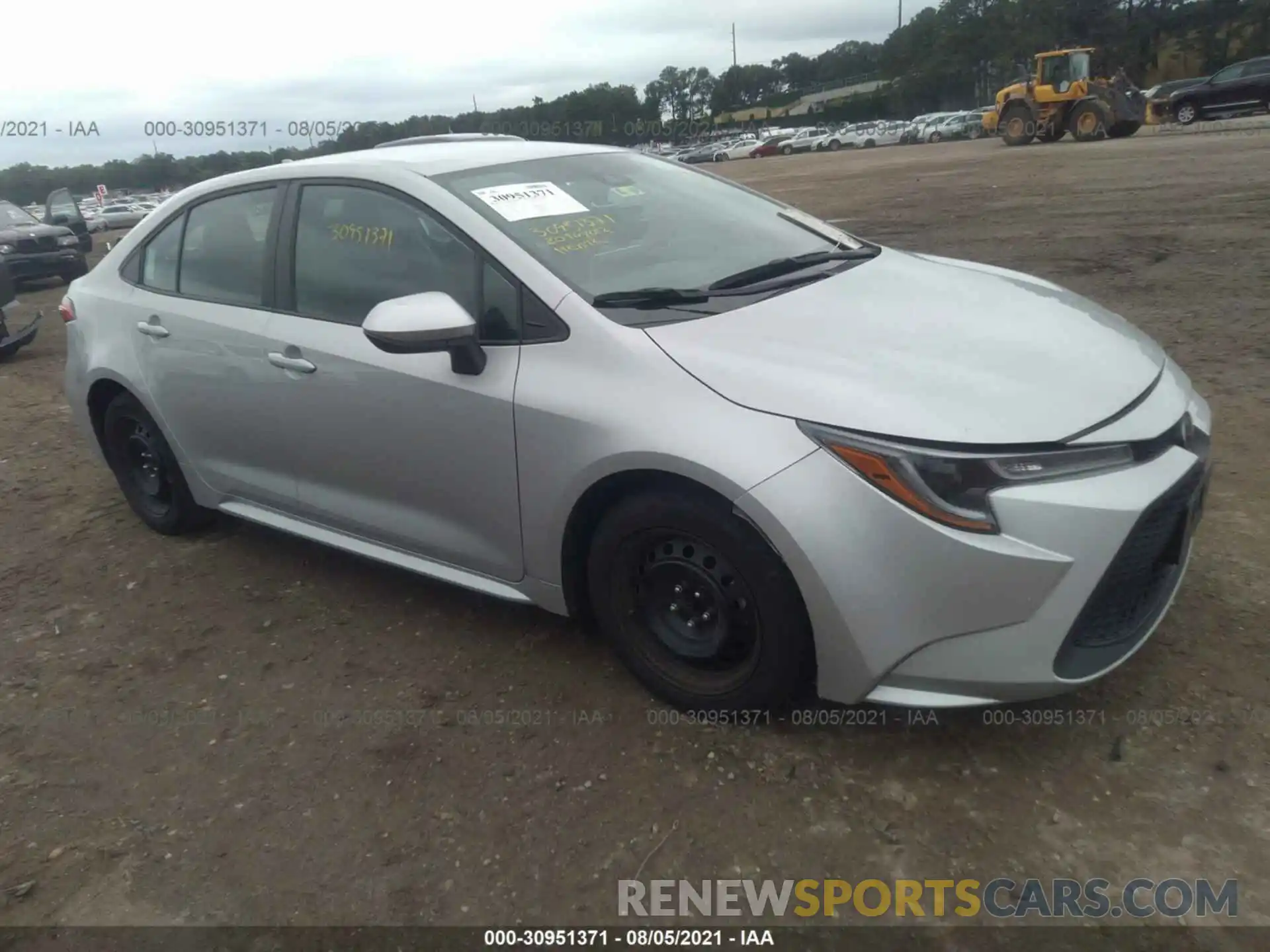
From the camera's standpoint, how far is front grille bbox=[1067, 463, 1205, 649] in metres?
2.34

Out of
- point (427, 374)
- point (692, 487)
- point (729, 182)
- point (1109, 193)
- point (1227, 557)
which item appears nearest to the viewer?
point (692, 487)

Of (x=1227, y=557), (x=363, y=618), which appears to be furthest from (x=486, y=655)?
(x=1227, y=557)

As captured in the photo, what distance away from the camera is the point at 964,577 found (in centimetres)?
228

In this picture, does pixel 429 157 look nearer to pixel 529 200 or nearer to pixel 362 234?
pixel 362 234

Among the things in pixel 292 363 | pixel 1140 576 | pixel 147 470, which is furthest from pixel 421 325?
pixel 147 470

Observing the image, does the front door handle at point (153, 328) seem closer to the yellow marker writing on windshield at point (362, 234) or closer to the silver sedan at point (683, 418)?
the silver sedan at point (683, 418)

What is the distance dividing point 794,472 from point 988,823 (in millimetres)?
970

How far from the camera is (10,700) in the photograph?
3330 mm

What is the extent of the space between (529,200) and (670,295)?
Answer: 64 cm

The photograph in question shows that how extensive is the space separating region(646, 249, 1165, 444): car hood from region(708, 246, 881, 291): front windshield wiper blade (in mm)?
144

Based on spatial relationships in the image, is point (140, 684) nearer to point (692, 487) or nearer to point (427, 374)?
point (427, 374)

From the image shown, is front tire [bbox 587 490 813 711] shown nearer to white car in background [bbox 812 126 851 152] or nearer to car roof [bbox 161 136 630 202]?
car roof [bbox 161 136 630 202]

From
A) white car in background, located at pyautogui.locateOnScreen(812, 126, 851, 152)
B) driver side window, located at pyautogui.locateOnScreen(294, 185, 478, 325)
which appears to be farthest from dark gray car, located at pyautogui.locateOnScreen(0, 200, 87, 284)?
white car in background, located at pyautogui.locateOnScreen(812, 126, 851, 152)

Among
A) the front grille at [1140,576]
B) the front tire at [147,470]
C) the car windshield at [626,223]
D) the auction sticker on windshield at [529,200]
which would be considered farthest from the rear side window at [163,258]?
the front grille at [1140,576]
